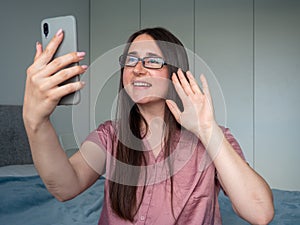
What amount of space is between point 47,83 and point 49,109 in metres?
0.05

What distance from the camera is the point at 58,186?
2.70 ft

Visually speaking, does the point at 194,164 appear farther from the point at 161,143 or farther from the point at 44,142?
the point at 44,142

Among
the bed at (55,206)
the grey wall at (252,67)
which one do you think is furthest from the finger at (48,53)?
the grey wall at (252,67)

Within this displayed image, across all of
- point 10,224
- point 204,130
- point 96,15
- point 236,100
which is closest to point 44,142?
point 204,130

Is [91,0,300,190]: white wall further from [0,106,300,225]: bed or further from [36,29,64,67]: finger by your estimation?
[36,29,64,67]: finger

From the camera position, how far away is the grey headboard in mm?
2469

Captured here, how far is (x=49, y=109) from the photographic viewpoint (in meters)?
0.63

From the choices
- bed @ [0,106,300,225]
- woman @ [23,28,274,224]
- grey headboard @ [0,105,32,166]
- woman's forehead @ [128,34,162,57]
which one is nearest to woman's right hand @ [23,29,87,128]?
woman @ [23,28,274,224]

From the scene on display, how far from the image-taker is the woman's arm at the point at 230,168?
822 millimetres

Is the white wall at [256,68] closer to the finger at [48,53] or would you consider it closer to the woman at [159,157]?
the woman at [159,157]

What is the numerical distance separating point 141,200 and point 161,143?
0.18m

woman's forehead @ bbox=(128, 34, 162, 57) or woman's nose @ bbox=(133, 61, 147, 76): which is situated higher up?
woman's forehead @ bbox=(128, 34, 162, 57)

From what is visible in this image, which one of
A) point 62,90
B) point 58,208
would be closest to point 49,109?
point 62,90

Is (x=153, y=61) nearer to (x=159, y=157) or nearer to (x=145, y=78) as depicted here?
(x=145, y=78)
